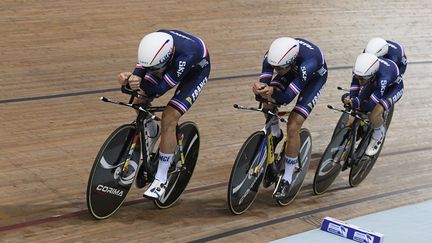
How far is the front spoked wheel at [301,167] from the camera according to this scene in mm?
5221

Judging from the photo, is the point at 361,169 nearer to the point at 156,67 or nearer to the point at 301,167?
the point at 301,167

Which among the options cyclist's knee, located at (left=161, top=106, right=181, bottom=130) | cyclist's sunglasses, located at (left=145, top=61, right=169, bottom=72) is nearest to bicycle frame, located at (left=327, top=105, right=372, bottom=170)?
cyclist's knee, located at (left=161, top=106, right=181, bottom=130)

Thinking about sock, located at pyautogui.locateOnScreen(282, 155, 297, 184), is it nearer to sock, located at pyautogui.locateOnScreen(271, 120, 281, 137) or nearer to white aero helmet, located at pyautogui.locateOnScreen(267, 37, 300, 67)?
sock, located at pyautogui.locateOnScreen(271, 120, 281, 137)

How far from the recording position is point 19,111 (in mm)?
6223

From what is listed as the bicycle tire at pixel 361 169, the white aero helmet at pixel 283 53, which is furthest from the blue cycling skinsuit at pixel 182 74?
the bicycle tire at pixel 361 169

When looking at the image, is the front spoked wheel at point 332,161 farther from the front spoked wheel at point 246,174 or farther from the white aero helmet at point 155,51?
the white aero helmet at point 155,51

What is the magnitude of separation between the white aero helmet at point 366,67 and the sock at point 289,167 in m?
0.83

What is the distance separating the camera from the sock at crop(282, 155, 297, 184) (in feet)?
16.5

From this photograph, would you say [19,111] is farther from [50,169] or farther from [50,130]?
[50,169]

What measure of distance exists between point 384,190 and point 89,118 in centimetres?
244

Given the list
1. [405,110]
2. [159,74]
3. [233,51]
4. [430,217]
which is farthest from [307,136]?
[233,51]

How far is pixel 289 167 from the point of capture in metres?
5.06

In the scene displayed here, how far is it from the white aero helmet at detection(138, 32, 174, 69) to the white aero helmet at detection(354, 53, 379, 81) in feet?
5.49

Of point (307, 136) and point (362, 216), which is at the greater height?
point (307, 136)
